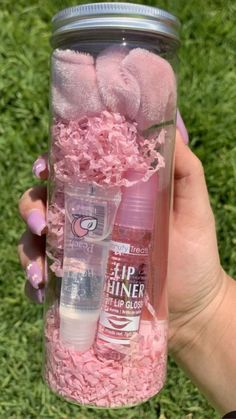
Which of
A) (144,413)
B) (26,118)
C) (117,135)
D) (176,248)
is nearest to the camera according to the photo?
(117,135)

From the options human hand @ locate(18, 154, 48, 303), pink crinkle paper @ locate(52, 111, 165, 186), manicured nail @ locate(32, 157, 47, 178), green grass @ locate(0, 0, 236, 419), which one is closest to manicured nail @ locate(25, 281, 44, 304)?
human hand @ locate(18, 154, 48, 303)

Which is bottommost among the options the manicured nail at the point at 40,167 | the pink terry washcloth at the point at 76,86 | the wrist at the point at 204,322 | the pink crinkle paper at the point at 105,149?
the wrist at the point at 204,322

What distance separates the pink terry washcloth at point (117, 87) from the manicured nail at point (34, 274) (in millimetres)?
419

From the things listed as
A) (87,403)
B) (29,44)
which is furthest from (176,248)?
(29,44)

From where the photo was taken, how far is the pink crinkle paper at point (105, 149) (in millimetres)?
881

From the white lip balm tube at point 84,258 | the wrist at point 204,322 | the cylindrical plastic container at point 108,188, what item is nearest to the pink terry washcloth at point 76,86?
the cylindrical plastic container at point 108,188

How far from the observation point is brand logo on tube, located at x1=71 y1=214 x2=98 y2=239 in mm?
897

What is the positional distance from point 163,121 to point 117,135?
4.3 inches

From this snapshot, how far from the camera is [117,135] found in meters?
0.88

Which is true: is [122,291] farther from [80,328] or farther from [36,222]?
[36,222]

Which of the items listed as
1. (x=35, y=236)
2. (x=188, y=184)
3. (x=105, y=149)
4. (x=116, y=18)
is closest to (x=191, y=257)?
(x=188, y=184)

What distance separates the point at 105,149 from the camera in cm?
88

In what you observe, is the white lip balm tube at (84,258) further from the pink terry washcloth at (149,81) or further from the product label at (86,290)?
the pink terry washcloth at (149,81)

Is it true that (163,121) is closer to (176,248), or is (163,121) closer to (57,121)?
(57,121)
